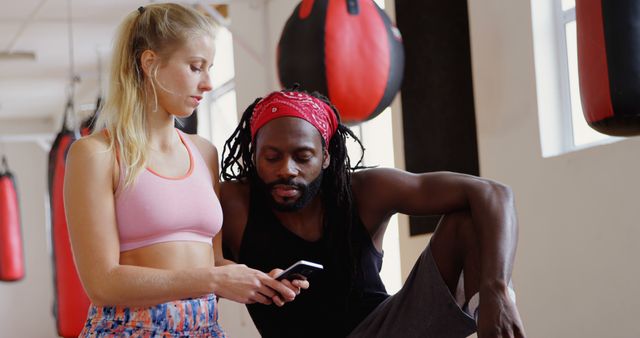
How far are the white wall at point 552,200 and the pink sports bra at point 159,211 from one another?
204cm

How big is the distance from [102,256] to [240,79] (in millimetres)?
5569

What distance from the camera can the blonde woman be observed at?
1914 millimetres

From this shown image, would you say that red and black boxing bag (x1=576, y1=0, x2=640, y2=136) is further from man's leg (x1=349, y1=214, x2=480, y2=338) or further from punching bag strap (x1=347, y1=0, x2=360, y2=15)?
punching bag strap (x1=347, y1=0, x2=360, y2=15)

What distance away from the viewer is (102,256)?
1908 mm

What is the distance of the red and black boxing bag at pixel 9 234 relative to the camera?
784 centimetres

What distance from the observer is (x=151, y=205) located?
196cm

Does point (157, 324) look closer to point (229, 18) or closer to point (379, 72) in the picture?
point (379, 72)

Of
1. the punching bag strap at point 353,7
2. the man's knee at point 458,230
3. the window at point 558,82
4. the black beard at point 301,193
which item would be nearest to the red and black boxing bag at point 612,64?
the man's knee at point 458,230

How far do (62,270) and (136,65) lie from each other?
339 centimetres

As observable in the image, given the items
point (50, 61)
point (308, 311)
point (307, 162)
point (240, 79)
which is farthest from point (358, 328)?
point (50, 61)

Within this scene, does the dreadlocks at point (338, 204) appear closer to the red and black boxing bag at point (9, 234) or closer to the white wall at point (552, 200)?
the white wall at point (552, 200)

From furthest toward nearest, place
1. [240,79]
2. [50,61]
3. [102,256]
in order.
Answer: [50,61], [240,79], [102,256]

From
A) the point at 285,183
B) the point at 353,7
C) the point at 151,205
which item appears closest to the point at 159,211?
the point at 151,205

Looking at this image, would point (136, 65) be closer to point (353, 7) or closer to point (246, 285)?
point (246, 285)
